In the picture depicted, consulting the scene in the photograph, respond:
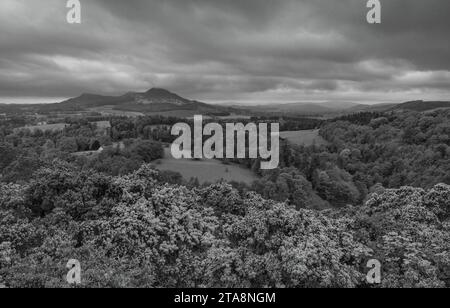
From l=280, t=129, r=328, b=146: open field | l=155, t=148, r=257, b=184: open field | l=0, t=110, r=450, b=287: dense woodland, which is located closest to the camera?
l=0, t=110, r=450, b=287: dense woodland

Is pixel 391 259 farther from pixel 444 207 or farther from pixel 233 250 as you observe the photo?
pixel 444 207

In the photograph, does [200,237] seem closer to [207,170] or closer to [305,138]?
[207,170]

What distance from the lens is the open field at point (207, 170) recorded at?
95.9 meters

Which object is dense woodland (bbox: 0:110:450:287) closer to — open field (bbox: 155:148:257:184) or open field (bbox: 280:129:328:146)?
open field (bbox: 155:148:257:184)

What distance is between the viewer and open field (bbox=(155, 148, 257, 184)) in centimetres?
9594

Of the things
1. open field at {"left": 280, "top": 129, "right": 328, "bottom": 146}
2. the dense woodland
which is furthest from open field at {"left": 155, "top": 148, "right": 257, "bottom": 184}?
the dense woodland

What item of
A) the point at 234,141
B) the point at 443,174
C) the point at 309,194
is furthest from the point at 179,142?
the point at 443,174

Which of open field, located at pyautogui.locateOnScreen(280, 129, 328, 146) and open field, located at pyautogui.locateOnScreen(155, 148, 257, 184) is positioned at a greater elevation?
open field, located at pyautogui.locateOnScreen(280, 129, 328, 146)

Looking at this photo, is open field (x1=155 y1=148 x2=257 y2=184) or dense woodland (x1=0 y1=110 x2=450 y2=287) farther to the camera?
open field (x1=155 y1=148 x2=257 y2=184)

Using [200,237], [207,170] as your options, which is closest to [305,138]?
[207,170]

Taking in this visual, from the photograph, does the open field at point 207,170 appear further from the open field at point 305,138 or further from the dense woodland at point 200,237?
the dense woodland at point 200,237

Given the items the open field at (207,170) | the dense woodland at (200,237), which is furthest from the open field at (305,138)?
the dense woodland at (200,237)

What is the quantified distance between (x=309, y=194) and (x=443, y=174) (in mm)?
37246
